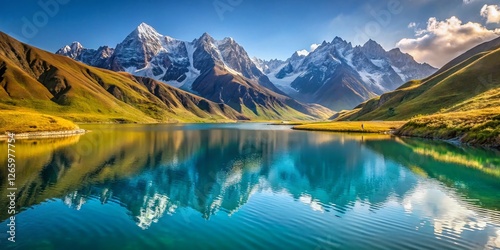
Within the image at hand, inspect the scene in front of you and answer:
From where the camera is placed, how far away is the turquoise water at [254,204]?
21.1 meters

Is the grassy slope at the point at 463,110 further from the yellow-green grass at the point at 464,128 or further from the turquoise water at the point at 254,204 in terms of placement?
the turquoise water at the point at 254,204

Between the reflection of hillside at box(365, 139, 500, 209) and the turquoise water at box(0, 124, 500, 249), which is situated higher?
the reflection of hillside at box(365, 139, 500, 209)

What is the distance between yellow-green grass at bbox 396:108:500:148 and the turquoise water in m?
24.4

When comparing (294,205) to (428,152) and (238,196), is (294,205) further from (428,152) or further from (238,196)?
(428,152)

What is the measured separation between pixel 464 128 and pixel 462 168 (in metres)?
47.4

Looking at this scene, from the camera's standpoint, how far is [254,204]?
30.7m

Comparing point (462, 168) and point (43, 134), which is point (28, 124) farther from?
point (462, 168)

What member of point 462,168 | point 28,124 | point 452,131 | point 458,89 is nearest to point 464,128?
point 452,131

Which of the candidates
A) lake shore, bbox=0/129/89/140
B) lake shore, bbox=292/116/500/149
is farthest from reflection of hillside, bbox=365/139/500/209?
lake shore, bbox=0/129/89/140

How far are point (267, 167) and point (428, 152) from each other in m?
42.1

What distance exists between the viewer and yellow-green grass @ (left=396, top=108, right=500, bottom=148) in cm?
7659

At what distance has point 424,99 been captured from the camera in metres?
182

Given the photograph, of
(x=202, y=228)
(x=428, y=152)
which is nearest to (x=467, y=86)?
(x=428, y=152)

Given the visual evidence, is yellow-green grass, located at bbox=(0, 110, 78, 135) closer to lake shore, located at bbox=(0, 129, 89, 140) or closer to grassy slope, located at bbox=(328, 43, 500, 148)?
lake shore, located at bbox=(0, 129, 89, 140)
